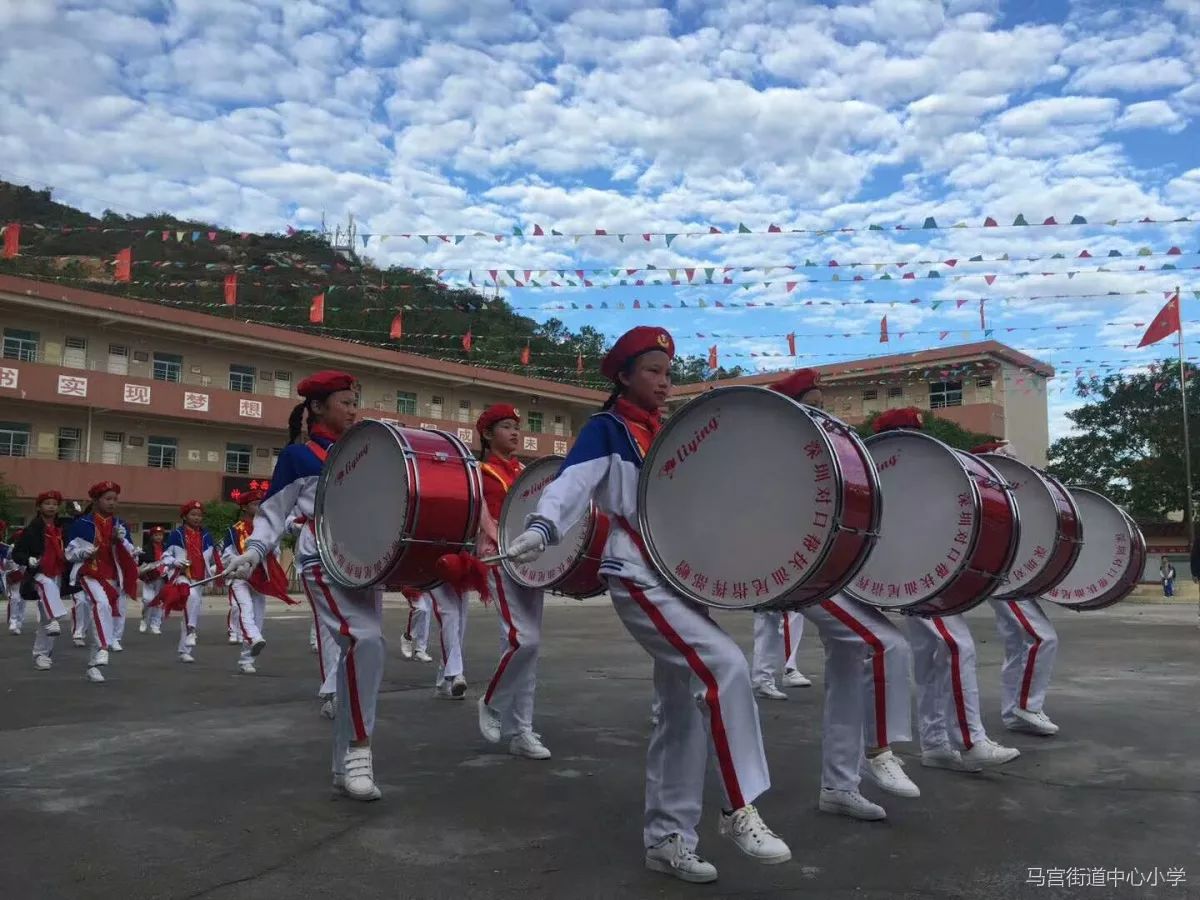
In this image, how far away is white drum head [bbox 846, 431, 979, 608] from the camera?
446 cm

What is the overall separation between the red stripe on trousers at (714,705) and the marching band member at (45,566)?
340 inches

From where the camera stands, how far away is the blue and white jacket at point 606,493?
138 inches

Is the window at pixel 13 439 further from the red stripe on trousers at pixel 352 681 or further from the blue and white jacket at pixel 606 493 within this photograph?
the blue and white jacket at pixel 606 493

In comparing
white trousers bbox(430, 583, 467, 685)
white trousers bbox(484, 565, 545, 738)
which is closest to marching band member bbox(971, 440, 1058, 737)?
white trousers bbox(484, 565, 545, 738)

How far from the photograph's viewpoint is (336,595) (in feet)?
14.9

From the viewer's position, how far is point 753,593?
3.24 meters

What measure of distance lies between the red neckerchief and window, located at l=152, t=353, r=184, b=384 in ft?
102

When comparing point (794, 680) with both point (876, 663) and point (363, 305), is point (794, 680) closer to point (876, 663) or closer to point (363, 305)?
point (876, 663)

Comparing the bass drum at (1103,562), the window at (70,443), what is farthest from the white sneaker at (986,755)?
the window at (70,443)

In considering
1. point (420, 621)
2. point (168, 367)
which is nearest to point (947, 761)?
point (420, 621)

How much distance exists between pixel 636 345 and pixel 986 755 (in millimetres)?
2884

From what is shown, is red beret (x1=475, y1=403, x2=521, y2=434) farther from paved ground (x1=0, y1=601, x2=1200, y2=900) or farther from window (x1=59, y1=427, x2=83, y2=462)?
window (x1=59, y1=427, x2=83, y2=462)

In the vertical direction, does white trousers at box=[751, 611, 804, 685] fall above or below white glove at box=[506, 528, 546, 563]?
below

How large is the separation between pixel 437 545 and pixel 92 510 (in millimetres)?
6905
